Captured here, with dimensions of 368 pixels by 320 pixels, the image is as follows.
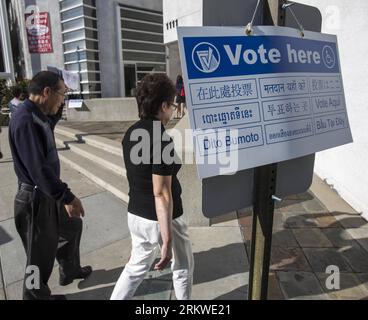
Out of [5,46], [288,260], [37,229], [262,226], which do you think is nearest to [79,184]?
[37,229]

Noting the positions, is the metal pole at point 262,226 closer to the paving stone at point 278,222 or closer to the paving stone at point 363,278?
the paving stone at point 363,278

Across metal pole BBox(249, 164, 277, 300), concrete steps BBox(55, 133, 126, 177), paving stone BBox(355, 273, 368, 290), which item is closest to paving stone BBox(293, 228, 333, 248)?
paving stone BBox(355, 273, 368, 290)

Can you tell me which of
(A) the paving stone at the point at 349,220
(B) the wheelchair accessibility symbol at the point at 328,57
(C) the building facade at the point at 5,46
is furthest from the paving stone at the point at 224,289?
(C) the building facade at the point at 5,46

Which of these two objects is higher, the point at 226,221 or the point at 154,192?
the point at 154,192

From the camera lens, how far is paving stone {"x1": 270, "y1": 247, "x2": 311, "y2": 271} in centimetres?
310

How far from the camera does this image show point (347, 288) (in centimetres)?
280

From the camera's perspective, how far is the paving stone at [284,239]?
3502mm

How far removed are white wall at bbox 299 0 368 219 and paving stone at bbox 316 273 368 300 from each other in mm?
1405

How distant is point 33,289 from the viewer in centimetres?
256

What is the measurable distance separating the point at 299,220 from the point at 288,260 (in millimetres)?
959

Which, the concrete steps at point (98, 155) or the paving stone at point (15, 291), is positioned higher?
the concrete steps at point (98, 155)

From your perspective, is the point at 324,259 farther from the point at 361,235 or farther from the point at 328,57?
the point at 328,57

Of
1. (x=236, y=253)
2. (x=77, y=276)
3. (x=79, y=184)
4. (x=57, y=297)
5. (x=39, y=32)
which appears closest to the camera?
(x=57, y=297)
